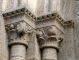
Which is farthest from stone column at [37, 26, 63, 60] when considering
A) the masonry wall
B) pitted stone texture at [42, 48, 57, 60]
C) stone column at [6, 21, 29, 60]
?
stone column at [6, 21, 29, 60]

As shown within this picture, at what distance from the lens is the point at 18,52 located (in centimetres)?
393

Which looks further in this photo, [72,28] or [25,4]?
[72,28]

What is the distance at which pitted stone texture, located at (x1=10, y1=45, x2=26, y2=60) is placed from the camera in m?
3.91

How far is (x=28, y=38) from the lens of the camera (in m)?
4.11

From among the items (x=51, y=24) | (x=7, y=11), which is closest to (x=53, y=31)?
(x=51, y=24)

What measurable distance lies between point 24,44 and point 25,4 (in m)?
0.54

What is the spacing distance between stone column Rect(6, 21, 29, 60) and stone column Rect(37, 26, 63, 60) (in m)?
0.24

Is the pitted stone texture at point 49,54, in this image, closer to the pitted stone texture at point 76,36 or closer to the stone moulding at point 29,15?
the pitted stone texture at point 76,36

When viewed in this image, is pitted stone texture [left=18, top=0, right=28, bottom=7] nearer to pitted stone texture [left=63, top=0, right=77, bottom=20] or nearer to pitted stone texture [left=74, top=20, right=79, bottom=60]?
pitted stone texture [left=63, top=0, right=77, bottom=20]

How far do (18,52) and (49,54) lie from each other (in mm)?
435

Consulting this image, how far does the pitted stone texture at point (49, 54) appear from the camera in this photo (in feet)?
13.4

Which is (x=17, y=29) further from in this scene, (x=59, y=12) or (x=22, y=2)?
(x=59, y=12)

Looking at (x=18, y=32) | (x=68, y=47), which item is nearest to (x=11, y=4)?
(x=18, y=32)

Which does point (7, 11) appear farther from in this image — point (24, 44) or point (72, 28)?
point (72, 28)
